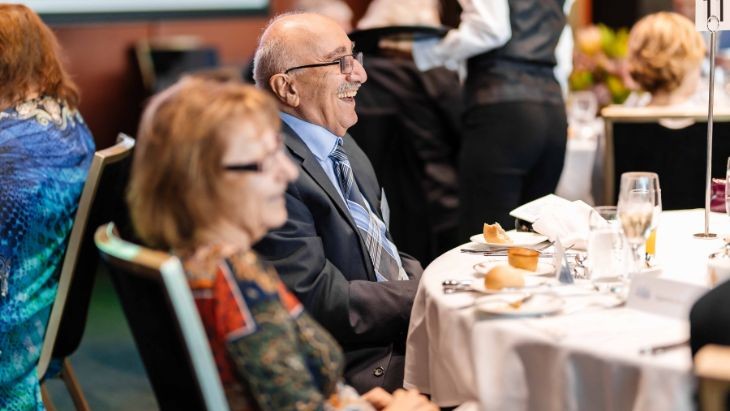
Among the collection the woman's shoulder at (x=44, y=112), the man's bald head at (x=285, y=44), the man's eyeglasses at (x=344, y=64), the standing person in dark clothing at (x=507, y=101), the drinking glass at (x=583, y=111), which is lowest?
the drinking glass at (x=583, y=111)

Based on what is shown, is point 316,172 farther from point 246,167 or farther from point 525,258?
point 246,167

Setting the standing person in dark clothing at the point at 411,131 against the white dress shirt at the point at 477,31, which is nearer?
the white dress shirt at the point at 477,31

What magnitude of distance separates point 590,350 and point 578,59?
3764 mm

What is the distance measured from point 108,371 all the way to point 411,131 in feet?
5.75

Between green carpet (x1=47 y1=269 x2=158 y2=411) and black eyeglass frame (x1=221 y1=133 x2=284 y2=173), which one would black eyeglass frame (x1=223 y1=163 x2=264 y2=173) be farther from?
green carpet (x1=47 y1=269 x2=158 y2=411)

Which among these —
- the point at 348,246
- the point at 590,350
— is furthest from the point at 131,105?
the point at 590,350

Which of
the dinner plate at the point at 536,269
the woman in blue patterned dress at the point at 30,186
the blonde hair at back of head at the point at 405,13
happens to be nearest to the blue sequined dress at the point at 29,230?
the woman in blue patterned dress at the point at 30,186

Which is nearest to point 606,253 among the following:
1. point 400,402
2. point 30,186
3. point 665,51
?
point 400,402

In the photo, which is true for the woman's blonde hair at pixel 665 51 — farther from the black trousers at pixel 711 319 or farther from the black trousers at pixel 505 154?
the black trousers at pixel 711 319

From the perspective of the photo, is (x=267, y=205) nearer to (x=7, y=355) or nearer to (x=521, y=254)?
(x=521, y=254)

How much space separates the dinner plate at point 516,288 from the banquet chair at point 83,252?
1015 millimetres

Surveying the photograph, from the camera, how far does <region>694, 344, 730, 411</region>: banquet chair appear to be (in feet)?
4.95

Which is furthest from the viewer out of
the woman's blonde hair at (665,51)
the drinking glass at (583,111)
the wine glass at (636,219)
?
the drinking glass at (583,111)

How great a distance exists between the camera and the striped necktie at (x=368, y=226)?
2.65 metres
